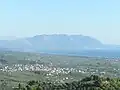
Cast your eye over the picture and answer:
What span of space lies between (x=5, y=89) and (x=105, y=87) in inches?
2022

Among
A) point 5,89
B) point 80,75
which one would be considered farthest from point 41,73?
point 5,89

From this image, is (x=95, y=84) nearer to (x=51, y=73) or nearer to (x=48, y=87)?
(x=48, y=87)

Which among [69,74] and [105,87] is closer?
[105,87]

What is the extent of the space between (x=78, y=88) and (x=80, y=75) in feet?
312

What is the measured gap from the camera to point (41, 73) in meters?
166

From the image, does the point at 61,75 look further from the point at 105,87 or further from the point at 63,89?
the point at 105,87

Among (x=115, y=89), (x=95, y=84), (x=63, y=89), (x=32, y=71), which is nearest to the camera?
(x=115, y=89)

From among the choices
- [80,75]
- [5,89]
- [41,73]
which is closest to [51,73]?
[41,73]

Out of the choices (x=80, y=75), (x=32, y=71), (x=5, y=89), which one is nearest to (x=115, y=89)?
(x=5, y=89)

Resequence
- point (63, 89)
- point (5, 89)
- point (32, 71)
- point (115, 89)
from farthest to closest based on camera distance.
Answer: point (32, 71)
point (5, 89)
point (63, 89)
point (115, 89)

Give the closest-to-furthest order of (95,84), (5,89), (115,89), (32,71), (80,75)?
(115,89) → (95,84) → (5,89) → (80,75) → (32,71)

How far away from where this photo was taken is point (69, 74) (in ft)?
539

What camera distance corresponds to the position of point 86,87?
61969mm

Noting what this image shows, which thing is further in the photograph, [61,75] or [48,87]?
[61,75]
